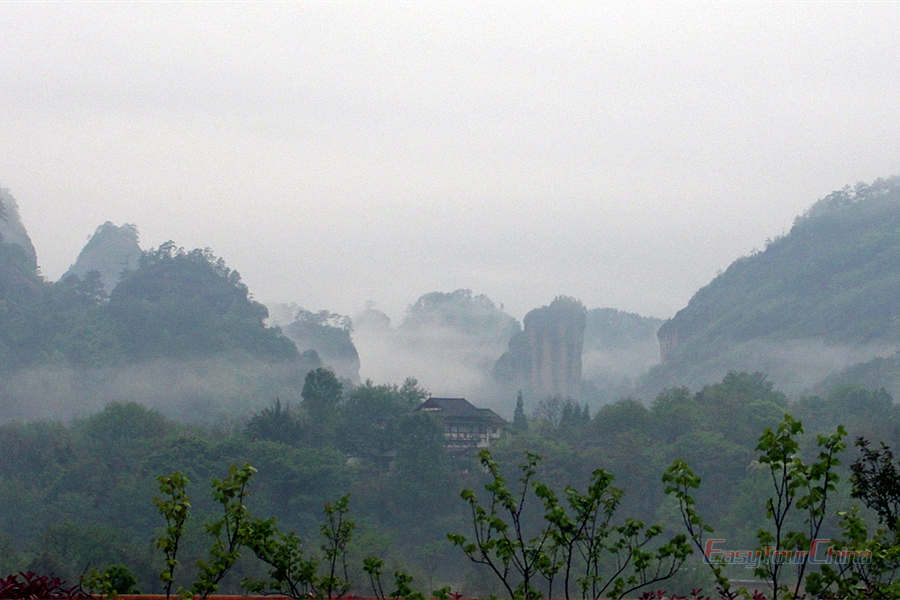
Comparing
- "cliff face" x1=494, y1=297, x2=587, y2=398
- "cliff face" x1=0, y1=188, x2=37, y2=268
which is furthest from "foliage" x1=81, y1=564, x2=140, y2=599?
"cliff face" x1=494, y1=297, x2=587, y2=398

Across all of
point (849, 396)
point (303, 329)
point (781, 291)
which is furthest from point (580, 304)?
point (849, 396)

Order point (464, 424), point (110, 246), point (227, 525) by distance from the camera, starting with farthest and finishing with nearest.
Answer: point (110, 246)
point (464, 424)
point (227, 525)

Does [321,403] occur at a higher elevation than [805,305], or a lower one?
lower

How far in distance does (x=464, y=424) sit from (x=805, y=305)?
68570 mm

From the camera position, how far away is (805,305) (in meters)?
128

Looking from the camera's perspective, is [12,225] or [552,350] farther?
[552,350]

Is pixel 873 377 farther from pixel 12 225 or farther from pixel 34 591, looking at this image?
pixel 12 225

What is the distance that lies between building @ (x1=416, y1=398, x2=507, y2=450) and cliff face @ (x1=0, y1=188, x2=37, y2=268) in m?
62.9

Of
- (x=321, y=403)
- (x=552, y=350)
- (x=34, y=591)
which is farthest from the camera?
(x=552, y=350)

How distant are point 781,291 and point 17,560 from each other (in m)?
109

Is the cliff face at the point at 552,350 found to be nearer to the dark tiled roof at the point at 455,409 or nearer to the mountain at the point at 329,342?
the mountain at the point at 329,342

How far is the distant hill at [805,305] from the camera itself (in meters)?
115

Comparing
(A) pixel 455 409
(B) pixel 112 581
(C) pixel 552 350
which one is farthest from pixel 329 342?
(B) pixel 112 581

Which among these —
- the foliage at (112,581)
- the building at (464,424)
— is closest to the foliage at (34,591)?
the foliage at (112,581)
